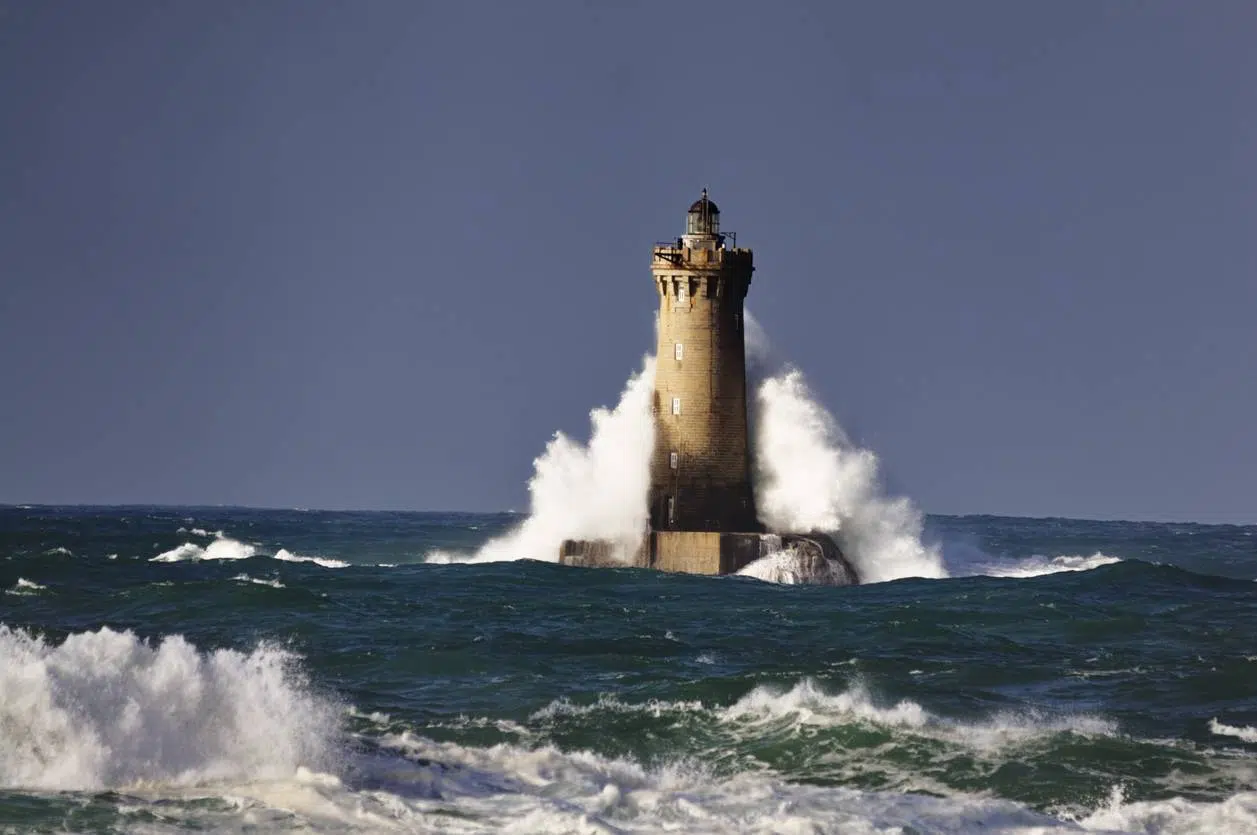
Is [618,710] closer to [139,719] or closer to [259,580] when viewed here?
[139,719]

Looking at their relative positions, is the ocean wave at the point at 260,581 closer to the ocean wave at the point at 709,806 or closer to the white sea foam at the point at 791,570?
the white sea foam at the point at 791,570

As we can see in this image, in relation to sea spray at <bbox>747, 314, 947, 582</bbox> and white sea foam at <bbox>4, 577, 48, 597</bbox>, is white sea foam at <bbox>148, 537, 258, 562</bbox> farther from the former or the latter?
sea spray at <bbox>747, 314, 947, 582</bbox>

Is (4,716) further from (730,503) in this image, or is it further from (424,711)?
(730,503)

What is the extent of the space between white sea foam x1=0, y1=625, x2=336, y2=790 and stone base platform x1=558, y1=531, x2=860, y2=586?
21913 mm

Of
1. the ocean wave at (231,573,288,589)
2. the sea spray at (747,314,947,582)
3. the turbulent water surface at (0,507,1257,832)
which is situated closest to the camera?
the turbulent water surface at (0,507,1257,832)

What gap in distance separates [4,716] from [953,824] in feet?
31.0

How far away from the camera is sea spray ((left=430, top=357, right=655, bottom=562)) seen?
4525 centimetres

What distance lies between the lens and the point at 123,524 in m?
82.4

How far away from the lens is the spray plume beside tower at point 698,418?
43688 mm

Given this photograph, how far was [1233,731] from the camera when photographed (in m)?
22.8

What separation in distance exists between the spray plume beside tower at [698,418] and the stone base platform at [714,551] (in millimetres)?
23

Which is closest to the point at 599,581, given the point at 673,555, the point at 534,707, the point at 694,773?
the point at 673,555

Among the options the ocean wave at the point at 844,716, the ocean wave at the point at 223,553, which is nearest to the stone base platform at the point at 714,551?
the ocean wave at the point at 223,553

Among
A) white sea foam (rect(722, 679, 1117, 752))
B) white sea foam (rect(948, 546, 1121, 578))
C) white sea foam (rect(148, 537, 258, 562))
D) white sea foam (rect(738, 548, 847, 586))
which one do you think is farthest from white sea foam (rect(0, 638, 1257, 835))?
white sea foam (rect(948, 546, 1121, 578))
